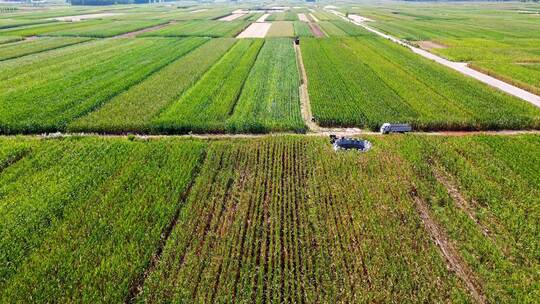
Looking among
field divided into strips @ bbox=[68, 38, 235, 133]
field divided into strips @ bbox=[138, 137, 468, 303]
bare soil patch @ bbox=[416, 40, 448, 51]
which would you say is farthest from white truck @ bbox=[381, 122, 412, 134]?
bare soil patch @ bbox=[416, 40, 448, 51]

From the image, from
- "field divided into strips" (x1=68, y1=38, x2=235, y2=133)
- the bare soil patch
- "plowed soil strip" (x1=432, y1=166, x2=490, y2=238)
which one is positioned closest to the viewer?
"plowed soil strip" (x1=432, y1=166, x2=490, y2=238)

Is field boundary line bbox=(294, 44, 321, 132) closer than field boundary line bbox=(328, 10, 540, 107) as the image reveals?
Yes

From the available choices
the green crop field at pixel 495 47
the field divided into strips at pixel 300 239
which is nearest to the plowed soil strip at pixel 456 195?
the field divided into strips at pixel 300 239

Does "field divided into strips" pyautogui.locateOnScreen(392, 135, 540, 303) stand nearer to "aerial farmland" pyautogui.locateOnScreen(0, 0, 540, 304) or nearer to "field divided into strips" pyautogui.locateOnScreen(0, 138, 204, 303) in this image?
"aerial farmland" pyautogui.locateOnScreen(0, 0, 540, 304)

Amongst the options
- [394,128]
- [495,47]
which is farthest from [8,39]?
[495,47]

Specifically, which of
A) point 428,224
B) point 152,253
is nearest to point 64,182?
point 152,253

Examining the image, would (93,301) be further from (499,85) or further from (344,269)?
(499,85)
